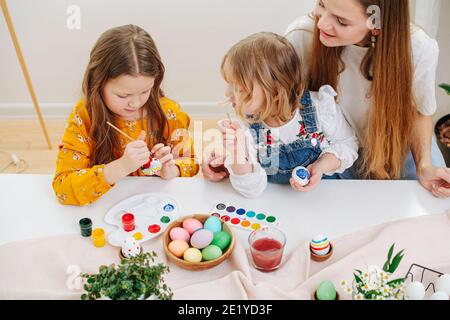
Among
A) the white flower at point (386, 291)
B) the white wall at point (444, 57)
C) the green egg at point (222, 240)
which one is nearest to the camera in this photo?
the white flower at point (386, 291)

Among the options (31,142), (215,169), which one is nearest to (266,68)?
(215,169)

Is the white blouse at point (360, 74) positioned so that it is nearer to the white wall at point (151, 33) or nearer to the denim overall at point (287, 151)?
the denim overall at point (287, 151)

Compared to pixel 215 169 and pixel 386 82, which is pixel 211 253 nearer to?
pixel 215 169

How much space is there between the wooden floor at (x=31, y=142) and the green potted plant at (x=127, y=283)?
181cm

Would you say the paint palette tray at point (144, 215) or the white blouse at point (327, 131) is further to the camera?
the white blouse at point (327, 131)

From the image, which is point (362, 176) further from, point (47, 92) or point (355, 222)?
point (47, 92)

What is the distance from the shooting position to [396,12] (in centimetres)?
135

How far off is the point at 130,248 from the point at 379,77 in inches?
32.4

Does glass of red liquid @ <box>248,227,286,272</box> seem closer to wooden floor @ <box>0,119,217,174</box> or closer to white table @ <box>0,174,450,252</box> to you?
white table @ <box>0,174,450,252</box>

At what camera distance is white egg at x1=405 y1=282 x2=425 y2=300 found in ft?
3.44

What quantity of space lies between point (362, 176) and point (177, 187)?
1.94ft

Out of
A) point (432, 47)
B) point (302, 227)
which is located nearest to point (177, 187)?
point (302, 227)

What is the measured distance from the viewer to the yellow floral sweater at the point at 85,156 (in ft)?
4.51

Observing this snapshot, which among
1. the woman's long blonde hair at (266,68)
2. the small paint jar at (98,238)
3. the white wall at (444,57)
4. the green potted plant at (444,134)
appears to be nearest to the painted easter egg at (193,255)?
the small paint jar at (98,238)
